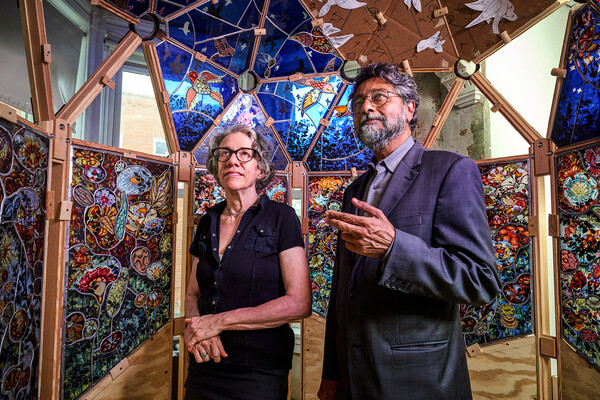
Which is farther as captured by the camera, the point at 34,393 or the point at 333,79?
the point at 333,79

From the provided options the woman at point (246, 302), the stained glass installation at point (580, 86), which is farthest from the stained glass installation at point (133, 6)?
the stained glass installation at point (580, 86)

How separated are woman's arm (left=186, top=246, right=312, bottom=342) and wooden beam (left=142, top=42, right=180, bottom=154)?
1.50 meters

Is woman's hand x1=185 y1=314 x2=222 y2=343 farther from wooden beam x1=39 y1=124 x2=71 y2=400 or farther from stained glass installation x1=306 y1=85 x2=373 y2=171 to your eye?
stained glass installation x1=306 y1=85 x2=373 y2=171

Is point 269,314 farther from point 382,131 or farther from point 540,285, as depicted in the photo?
point 540,285

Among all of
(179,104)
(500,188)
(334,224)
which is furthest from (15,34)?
(500,188)

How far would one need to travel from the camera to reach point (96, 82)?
2.22 m

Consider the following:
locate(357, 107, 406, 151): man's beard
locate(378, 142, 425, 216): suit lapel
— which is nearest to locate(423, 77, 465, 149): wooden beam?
locate(357, 107, 406, 151): man's beard

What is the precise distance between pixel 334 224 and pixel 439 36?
7.71ft

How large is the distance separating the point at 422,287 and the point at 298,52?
8.13ft

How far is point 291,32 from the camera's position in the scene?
3018 millimetres

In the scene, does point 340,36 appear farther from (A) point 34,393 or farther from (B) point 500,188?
(A) point 34,393

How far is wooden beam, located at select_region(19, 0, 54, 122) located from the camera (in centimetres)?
179

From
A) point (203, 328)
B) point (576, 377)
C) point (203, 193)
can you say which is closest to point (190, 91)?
point (203, 193)

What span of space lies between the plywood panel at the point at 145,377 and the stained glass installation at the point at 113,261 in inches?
2.2
